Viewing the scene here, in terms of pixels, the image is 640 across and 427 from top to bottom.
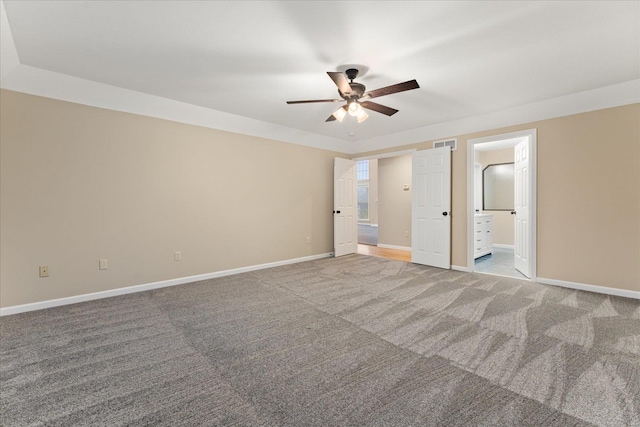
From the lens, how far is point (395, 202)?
7.36 metres

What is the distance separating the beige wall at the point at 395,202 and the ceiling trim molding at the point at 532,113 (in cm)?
152

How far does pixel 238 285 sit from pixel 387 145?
4.16 metres

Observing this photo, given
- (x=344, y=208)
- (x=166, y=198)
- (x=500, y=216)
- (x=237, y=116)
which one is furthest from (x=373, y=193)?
(x=166, y=198)

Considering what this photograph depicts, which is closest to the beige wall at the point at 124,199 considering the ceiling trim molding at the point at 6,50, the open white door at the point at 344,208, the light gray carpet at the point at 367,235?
the ceiling trim molding at the point at 6,50

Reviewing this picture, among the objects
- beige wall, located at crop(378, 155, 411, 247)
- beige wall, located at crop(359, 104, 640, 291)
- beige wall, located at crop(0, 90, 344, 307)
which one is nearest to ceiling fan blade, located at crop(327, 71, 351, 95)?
beige wall, located at crop(0, 90, 344, 307)

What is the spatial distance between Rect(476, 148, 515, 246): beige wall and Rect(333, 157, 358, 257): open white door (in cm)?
358

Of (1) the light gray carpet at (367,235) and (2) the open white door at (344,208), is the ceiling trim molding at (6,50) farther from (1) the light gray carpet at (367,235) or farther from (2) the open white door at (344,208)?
(1) the light gray carpet at (367,235)

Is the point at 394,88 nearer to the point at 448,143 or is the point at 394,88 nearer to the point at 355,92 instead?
the point at 355,92

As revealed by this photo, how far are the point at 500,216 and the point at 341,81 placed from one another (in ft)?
21.2

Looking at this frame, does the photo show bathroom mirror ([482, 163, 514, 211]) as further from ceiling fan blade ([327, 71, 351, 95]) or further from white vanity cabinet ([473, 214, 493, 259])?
ceiling fan blade ([327, 71, 351, 95])

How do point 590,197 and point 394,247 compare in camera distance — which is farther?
point 394,247

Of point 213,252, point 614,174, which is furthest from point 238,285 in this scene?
point 614,174

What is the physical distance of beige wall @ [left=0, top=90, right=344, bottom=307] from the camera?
309cm

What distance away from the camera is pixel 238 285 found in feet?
13.5
